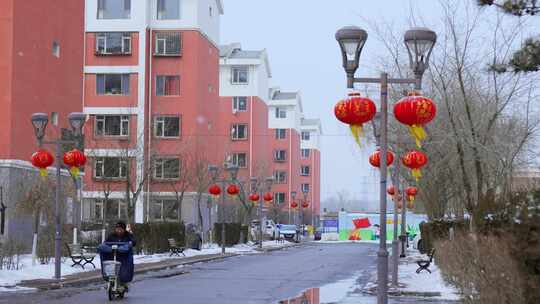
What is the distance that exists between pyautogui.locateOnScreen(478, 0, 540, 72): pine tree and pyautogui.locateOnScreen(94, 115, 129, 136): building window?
47392mm

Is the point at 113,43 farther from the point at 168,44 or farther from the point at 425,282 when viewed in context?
the point at 425,282

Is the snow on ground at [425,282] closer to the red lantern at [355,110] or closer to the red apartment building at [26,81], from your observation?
the red lantern at [355,110]

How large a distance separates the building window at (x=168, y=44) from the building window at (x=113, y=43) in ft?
6.48

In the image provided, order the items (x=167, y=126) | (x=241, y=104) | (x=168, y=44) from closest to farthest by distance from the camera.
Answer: (x=168, y=44) → (x=167, y=126) → (x=241, y=104)

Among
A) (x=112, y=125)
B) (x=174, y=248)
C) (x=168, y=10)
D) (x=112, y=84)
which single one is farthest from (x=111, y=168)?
(x=168, y=10)

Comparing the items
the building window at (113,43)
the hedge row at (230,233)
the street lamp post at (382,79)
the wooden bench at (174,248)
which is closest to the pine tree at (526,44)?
A: the street lamp post at (382,79)

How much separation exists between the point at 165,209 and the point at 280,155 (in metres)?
48.5

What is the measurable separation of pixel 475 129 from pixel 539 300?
55.7ft

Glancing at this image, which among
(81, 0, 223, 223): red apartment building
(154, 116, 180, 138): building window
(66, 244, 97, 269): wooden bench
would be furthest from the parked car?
(66, 244, 97, 269): wooden bench

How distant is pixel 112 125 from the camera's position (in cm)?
6156

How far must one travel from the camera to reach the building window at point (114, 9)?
201 feet

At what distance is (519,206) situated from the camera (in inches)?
445

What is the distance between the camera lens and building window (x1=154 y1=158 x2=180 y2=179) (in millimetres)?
59531

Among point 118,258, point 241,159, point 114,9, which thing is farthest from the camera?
point 241,159
